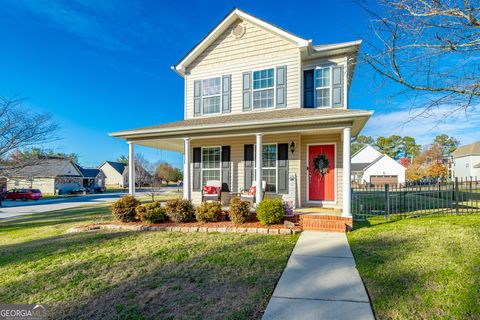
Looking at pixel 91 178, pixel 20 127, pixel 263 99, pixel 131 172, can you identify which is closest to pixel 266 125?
pixel 263 99

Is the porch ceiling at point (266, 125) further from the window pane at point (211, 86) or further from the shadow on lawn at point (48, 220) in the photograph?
the shadow on lawn at point (48, 220)

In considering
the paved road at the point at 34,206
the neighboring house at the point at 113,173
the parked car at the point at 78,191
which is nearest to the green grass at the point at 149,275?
the paved road at the point at 34,206

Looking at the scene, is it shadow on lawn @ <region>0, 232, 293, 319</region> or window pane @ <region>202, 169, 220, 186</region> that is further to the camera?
window pane @ <region>202, 169, 220, 186</region>

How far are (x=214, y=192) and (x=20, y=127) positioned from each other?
26.7ft

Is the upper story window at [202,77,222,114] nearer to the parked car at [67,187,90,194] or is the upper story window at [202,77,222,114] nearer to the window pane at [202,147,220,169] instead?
the window pane at [202,147,220,169]

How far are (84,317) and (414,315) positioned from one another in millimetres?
3760

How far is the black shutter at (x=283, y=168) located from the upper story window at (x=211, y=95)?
3.29 metres

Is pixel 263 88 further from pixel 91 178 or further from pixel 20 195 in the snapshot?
pixel 91 178

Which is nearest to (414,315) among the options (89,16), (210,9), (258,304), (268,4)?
(258,304)

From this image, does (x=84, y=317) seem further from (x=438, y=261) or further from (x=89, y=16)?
(x=89, y=16)

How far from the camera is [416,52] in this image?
336 centimetres

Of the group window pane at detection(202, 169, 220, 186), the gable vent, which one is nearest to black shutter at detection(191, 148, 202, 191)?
window pane at detection(202, 169, 220, 186)

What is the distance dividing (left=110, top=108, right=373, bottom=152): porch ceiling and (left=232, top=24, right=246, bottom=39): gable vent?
11.0 feet

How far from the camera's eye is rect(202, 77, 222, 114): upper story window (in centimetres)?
1007
